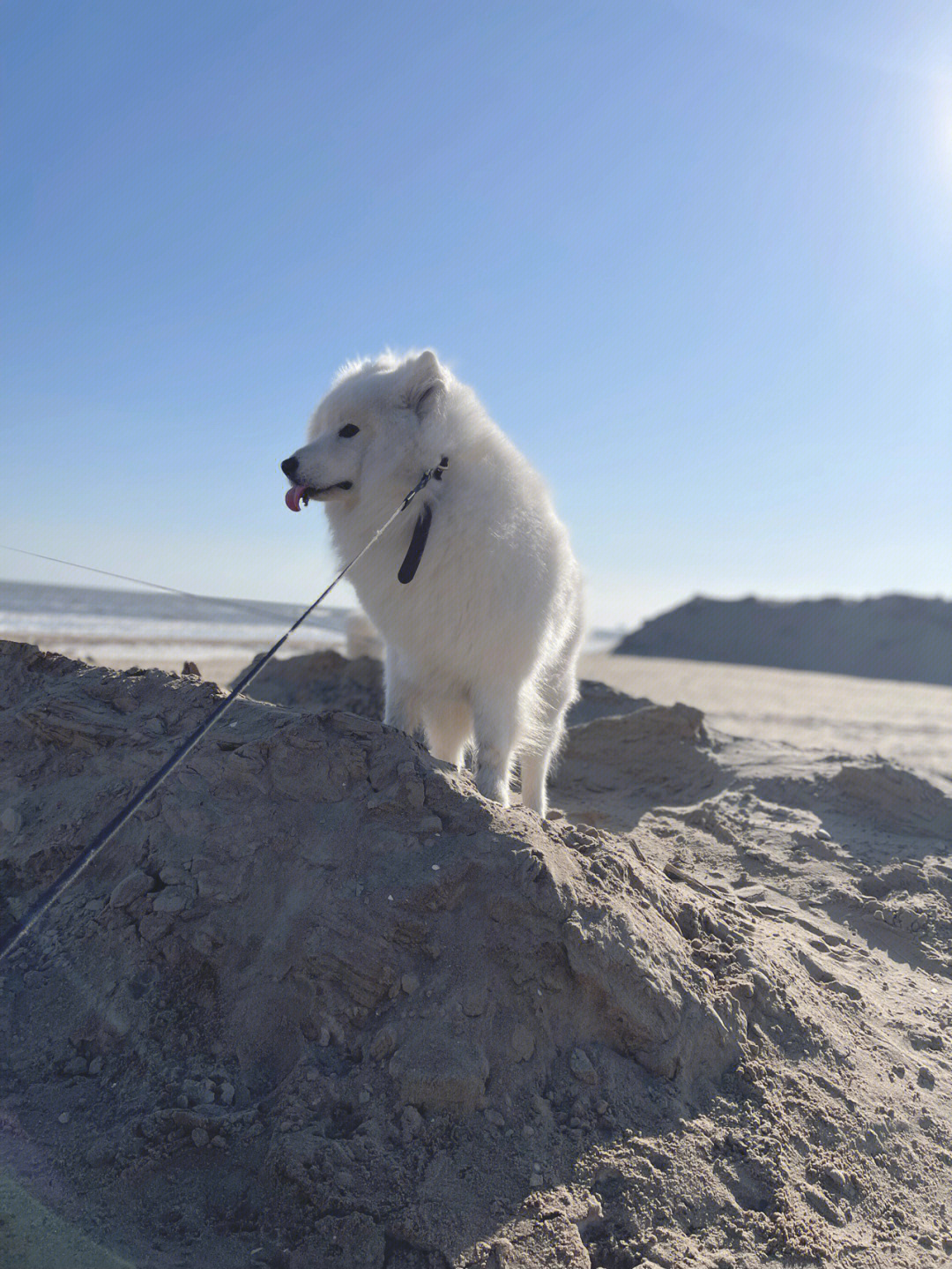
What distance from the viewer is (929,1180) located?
2.71 m

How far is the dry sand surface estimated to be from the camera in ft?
7.06

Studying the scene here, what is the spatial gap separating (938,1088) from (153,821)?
3.17m

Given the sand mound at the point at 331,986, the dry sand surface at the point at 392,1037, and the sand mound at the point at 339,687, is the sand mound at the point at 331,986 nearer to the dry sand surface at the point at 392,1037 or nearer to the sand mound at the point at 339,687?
the dry sand surface at the point at 392,1037

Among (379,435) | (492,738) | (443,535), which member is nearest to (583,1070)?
(492,738)

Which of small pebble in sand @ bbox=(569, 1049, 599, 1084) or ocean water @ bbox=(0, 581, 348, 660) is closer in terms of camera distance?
small pebble in sand @ bbox=(569, 1049, 599, 1084)

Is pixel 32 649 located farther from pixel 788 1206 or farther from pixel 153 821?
pixel 788 1206

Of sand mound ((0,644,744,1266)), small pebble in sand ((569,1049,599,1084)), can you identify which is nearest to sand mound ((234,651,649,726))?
sand mound ((0,644,744,1266))

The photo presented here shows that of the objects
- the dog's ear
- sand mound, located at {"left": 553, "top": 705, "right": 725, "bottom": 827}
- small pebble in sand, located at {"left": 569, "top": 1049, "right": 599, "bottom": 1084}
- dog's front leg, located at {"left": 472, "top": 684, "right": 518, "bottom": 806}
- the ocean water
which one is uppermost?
the dog's ear

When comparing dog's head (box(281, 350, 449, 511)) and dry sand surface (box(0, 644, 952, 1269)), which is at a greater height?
dog's head (box(281, 350, 449, 511))

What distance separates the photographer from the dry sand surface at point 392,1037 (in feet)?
7.06

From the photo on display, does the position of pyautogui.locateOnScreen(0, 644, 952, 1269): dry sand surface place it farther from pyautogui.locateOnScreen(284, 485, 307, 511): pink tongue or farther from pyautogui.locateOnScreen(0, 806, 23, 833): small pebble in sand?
→ pyautogui.locateOnScreen(284, 485, 307, 511): pink tongue

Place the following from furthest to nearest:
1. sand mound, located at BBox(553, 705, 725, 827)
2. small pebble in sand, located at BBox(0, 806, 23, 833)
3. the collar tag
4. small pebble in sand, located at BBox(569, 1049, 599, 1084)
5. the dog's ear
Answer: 1. sand mound, located at BBox(553, 705, 725, 827)
2. the dog's ear
3. the collar tag
4. small pebble in sand, located at BBox(0, 806, 23, 833)
5. small pebble in sand, located at BBox(569, 1049, 599, 1084)

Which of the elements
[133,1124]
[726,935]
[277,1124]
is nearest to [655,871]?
[726,935]

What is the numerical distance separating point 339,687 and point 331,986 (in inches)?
235
